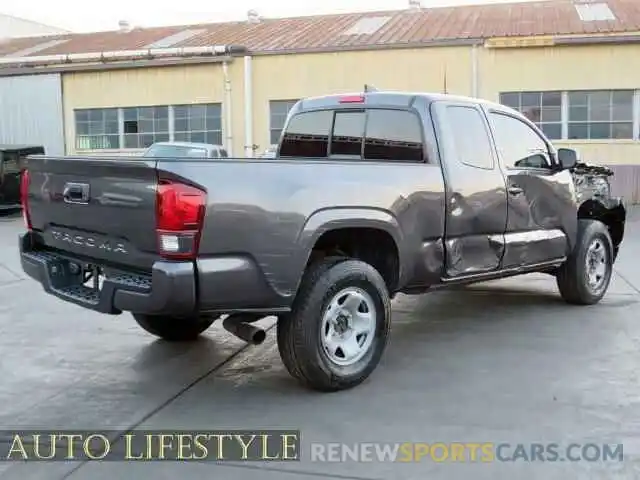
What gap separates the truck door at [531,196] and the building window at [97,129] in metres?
18.9

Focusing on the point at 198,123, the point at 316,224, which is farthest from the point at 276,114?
the point at 316,224

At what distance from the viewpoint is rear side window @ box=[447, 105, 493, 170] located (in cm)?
568

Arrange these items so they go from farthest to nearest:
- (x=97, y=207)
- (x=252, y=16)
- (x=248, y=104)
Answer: (x=252, y=16) < (x=248, y=104) < (x=97, y=207)

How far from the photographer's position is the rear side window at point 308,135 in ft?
20.3

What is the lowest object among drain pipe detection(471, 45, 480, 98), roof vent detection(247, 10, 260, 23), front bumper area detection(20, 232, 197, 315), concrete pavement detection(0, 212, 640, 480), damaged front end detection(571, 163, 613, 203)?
concrete pavement detection(0, 212, 640, 480)

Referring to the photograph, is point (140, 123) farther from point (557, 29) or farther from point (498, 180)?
point (498, 180)

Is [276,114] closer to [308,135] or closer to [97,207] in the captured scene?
[308,135]

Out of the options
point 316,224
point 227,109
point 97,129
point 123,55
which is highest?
point 123,55

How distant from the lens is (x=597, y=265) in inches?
293

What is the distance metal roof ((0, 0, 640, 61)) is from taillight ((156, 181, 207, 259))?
16.9 m

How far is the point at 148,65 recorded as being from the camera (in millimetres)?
22375

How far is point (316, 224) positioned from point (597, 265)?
13.5 feet

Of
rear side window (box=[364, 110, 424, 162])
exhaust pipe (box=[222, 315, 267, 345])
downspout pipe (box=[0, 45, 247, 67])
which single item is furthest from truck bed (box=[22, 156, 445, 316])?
downspout pipe (box=[0, 45, 247, 67])

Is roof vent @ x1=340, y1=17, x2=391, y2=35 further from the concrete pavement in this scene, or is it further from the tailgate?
the tailgate
